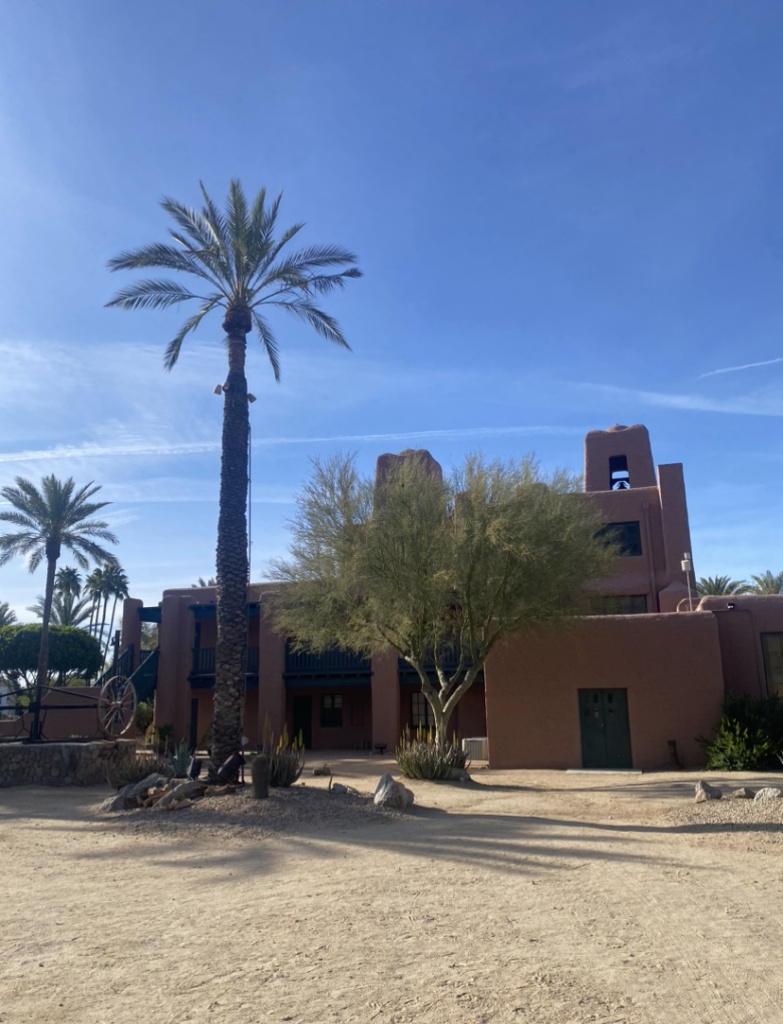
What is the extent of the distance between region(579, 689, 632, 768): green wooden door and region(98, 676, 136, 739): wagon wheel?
1046 centimetres

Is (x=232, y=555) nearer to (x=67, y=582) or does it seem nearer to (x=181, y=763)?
(x=181, y=763)

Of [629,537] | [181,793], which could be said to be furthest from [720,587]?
[181,793]

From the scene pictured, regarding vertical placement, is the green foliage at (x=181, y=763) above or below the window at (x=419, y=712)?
below

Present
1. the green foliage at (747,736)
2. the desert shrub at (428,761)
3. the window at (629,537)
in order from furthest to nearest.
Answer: the window at (629,537)
the green foliage at (747,736)
the desert shrub at (428,761)

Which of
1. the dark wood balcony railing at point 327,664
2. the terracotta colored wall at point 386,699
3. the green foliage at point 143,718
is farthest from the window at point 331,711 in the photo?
the green foliage at point 143,718

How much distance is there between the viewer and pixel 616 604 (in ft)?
69.3

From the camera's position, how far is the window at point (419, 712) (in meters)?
28.4

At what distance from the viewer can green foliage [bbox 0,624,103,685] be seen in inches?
1433

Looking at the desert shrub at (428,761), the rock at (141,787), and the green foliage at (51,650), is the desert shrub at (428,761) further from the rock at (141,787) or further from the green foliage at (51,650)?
the green foliage at (51,650)

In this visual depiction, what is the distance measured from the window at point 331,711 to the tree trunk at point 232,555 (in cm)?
1492

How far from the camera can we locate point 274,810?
38.0 ft

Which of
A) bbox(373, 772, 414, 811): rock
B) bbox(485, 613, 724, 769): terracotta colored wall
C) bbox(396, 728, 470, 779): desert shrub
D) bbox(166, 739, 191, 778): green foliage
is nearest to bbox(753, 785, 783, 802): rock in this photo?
bbox(373, 772, 414, 811): rock

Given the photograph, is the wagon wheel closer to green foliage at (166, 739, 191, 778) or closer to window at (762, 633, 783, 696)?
green foliage at (166, 739, 191, 778)

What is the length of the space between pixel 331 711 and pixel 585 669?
1309cm
